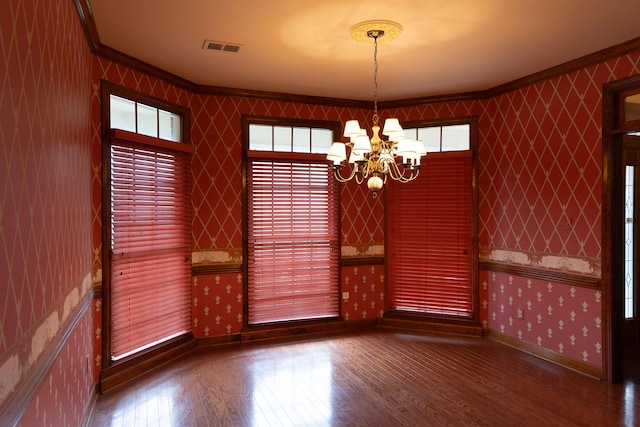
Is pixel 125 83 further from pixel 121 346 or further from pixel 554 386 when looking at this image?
pixel 554 386

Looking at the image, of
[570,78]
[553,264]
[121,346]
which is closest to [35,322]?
[121,346]

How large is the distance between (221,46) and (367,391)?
3291mm

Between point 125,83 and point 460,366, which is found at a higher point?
point 125,83

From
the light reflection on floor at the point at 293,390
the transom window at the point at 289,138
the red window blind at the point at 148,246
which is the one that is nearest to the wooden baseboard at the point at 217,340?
the red window blind at the point at 148,246

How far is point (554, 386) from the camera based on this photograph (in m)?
3.94

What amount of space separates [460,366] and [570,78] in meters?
3.09

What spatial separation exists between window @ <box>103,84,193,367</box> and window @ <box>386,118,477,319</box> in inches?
108

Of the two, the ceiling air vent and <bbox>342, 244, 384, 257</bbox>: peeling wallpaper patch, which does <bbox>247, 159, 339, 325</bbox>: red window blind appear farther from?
the ceiling air vent

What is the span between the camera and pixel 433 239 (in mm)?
5656

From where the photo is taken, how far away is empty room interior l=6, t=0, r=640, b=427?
2496 millimetres

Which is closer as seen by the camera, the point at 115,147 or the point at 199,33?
the point at 199,33

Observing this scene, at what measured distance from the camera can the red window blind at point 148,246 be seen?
3.97 meters

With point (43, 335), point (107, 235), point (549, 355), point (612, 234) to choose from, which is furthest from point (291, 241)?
point (43, 335)

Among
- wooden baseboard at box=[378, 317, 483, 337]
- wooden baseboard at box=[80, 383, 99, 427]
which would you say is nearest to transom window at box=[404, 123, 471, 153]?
wooden baseboard at box=[378, 317, 483, 337]
